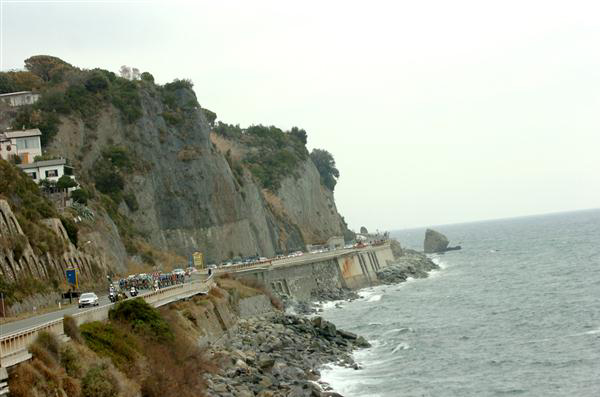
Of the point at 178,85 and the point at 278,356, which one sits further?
the point at 178,85

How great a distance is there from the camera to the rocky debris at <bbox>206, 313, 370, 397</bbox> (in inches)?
1607

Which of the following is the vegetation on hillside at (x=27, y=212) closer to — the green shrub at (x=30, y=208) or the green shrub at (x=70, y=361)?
the green shrub at (x=30, y=208)

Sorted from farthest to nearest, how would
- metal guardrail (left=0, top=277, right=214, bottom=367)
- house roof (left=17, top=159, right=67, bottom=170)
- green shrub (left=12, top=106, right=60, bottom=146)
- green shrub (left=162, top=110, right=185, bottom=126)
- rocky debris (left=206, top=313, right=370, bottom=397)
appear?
green shrub (left=162, top=110, right=185, bottom=126) < green shrub (left=12, top=106, right=60, bottom=146) < house roof (left=17, top=159, right=67, bottom=170) < rocky debris (left=206, top=313, right=370, bottom=397) < metal guardrail (left=0, top=277, right=214, bottom=367)

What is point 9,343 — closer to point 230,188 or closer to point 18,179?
point 18,179

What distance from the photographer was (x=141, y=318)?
135 ft

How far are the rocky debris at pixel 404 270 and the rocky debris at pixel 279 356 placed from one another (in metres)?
50.7

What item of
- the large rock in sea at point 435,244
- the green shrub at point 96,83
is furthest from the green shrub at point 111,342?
the large rock in sea at point 435,244

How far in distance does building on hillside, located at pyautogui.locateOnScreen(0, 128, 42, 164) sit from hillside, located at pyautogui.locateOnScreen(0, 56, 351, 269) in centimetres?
310

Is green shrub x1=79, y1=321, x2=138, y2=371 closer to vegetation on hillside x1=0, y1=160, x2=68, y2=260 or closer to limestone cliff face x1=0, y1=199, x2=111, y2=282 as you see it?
limestone cliff face x1=0, y1=199, x2=111, y2=282

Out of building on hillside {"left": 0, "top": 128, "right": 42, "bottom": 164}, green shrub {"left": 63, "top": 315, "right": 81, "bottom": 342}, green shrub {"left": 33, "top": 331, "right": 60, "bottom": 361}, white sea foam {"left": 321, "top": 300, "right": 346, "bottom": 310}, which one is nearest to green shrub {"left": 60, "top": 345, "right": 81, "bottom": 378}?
green shrub {"left": 33, "top": 331, "right": 60, "bottom": 361}

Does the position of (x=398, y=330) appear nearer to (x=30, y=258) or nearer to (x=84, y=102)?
(x=30, y=258)

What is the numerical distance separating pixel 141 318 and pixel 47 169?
140 feet

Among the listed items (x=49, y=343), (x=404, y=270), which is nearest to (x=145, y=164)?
(x=404, y=270)

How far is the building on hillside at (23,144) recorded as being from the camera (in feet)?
278
